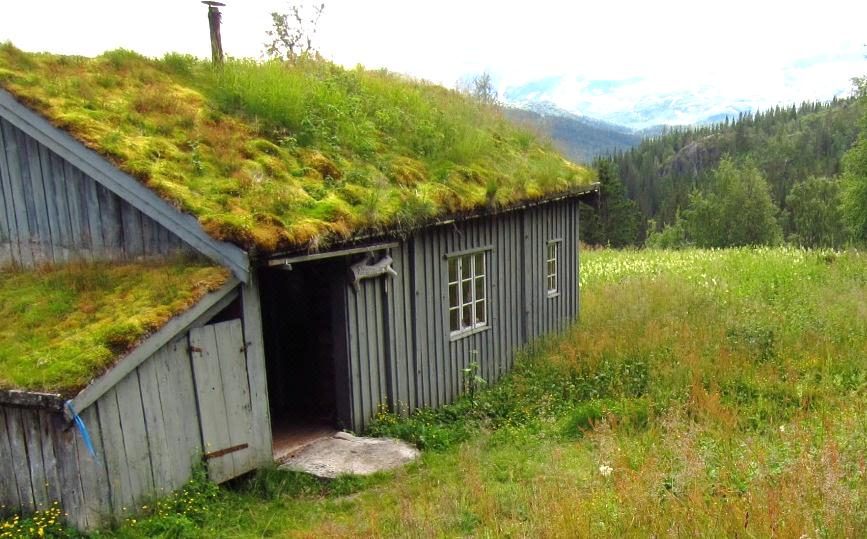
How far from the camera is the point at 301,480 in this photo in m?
6.98

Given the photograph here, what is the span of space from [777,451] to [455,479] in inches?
120

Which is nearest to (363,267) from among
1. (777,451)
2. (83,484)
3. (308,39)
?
(83,484)

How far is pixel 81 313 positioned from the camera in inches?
252

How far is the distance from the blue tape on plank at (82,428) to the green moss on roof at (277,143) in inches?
81.2

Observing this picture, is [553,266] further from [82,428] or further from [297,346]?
[82,428]

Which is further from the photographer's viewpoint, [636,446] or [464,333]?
[464,333]

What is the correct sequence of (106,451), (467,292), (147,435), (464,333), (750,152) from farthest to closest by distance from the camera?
1. (750,152)
2. (467,292)
3. (464,333)
4. (147,435)
5. (106,451)

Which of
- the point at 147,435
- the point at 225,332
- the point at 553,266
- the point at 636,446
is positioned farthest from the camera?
the point at 553,266

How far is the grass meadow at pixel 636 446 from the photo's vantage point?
4.56 meters

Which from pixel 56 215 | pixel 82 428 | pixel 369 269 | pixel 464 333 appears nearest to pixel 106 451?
pixel 82 428

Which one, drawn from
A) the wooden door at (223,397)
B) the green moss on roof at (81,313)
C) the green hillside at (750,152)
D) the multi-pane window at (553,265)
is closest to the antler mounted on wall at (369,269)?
the wooden door at (223,397)

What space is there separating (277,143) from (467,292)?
147 inches

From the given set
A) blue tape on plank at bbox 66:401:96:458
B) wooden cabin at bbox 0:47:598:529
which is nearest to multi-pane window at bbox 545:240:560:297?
wooden cabin at bbox 0:47:598:529

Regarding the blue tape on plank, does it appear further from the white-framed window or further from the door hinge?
the white-framed window
